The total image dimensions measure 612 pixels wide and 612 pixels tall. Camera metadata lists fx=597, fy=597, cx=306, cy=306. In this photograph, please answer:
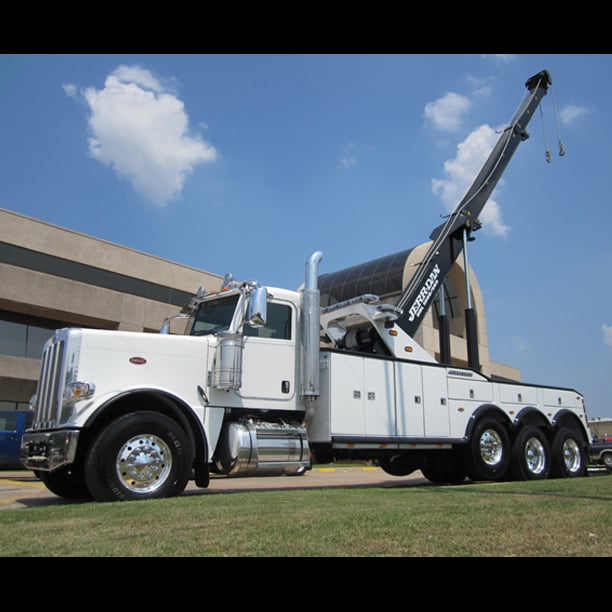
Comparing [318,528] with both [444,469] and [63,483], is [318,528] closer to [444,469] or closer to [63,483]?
[63,483]

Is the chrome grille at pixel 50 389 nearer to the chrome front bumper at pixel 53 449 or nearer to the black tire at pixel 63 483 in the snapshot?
the chrome front bumper at pixel 53 449

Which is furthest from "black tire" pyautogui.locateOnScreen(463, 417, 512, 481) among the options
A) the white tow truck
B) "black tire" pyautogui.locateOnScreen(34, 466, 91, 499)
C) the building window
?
the building window

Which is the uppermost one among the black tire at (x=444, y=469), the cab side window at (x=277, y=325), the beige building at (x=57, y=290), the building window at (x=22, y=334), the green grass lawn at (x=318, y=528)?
the beige building at (x=57, y=290)

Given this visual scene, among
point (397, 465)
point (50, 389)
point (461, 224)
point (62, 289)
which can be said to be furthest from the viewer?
point (62, 289)

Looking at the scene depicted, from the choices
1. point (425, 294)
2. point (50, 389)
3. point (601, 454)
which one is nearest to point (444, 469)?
point (425, 294)

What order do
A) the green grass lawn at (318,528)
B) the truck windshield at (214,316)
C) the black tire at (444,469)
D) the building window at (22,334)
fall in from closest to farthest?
the green grass lawn at (318,528), the truck windshield at (214,316), the black tire at (444,469), the building window at (22,334)

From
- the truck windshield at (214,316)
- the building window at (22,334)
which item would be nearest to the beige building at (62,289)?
the building window at (22,334)

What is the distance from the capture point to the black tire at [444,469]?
11459 millimetres

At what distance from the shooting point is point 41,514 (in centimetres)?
584

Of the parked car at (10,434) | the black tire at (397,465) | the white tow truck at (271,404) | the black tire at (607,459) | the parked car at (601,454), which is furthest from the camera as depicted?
the parked car at (601,454)

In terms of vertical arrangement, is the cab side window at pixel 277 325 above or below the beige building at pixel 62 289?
below

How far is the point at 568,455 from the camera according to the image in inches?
513

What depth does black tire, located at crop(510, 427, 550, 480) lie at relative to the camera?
11.8m

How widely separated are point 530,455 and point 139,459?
835 centimetres
